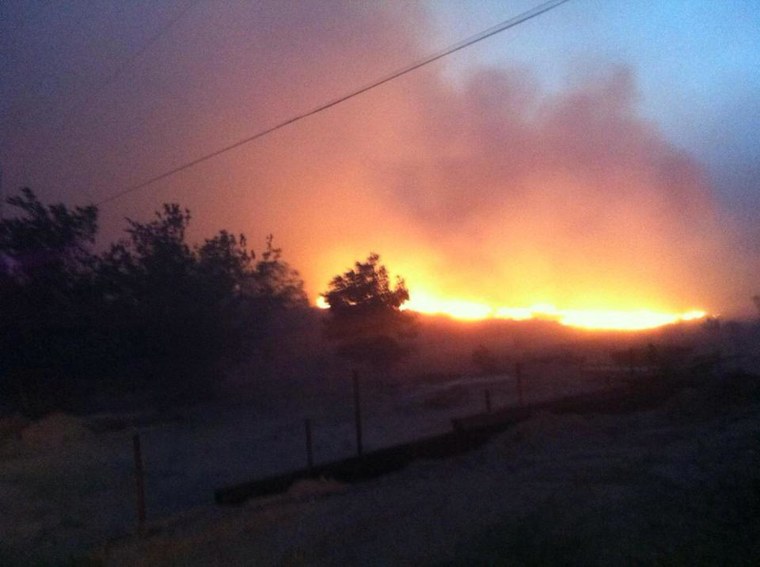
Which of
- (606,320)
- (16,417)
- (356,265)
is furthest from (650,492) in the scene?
(606,320)

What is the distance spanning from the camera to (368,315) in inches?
1551

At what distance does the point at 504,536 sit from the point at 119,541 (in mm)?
5427

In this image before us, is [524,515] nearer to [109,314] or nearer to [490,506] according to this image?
[490,506]

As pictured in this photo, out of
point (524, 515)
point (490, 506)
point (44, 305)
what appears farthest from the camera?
point (44, 305)

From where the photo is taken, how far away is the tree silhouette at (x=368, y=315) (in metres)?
38.8

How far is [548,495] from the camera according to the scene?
1042 centimetres

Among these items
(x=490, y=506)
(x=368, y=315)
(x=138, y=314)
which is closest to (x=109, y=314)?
(x=138, y=314)

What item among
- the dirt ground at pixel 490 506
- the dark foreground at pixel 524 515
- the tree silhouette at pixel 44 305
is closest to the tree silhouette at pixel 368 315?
the tree silhouette at pixel 44 305

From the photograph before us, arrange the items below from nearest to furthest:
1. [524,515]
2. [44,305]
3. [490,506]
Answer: [524,515], [490,506], [44,305]

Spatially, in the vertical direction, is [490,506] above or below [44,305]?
below

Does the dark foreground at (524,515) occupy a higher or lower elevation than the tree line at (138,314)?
lower

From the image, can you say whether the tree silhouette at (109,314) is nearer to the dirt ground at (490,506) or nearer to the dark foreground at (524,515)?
A: the dirt ground at (490,506)

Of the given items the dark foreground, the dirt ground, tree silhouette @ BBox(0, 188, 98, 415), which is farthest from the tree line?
the dark foreground

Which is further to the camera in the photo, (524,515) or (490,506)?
(490,506)
